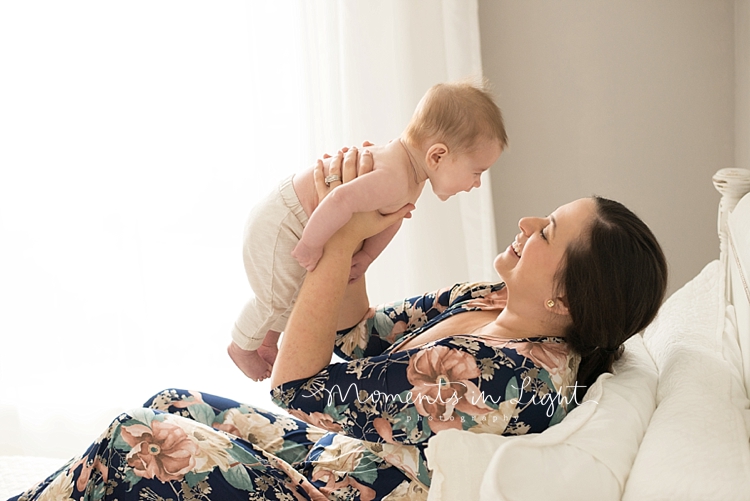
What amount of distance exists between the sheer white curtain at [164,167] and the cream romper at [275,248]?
43.7 inches

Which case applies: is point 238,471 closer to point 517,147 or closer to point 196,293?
point 196,293

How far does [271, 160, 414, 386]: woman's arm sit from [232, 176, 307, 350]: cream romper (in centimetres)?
9

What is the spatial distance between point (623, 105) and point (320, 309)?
1.71 m

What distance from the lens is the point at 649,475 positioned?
3.10ft

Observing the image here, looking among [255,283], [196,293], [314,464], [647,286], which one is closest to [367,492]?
Result: [314,464]

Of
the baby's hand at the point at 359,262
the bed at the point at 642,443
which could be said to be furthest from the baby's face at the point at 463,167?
the bed at the point at 642,443

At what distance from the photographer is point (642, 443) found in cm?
105

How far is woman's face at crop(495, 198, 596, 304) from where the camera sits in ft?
4.19

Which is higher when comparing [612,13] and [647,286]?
[612,13]

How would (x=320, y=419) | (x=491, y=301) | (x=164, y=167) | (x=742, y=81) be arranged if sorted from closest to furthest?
(x=320, y=419)
(x=491, y=301)
(x=742, y=81)
(x=164, y=167)

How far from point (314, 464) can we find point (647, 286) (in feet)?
2.28

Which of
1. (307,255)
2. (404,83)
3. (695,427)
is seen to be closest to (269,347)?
(307,255)

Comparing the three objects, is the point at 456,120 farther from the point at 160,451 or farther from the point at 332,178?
the point at 160,451

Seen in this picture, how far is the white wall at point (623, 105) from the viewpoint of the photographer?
251 cm
